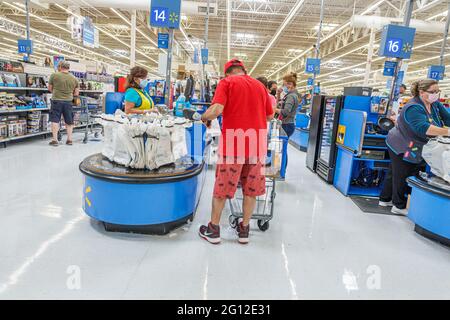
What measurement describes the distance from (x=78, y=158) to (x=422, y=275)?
17.4 ft

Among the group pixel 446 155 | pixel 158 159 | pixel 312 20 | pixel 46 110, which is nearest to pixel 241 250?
pixel 158 159

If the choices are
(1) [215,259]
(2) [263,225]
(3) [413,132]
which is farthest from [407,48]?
(1) [215,259]

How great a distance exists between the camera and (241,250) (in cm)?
266

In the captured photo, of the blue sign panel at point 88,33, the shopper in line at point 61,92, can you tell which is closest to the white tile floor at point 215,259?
the shopper in line at point 61,92

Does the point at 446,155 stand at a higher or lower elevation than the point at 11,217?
higher

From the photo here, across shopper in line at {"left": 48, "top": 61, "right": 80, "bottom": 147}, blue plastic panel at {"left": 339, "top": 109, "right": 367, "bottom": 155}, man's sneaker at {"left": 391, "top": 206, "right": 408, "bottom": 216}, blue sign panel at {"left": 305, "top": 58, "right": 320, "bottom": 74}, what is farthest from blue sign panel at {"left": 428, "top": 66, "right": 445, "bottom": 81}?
shopper in line at {"left": 48, "top": 61, "right": 80, "bottom": 147}

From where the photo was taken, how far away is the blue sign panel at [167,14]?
12.8 ft

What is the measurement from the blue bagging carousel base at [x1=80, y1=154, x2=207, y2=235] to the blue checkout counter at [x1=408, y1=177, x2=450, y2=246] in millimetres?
2181

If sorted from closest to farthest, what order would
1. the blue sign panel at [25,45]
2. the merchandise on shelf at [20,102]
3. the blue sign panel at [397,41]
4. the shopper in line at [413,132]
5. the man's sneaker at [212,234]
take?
1. the man's sneaker at [212,234]
2. the shopper in line at [413,132]
3. the blue sign panel at [397,41]
4. the merchandise on shelf at [20,102]
5. the blue sign panel at [25,45]

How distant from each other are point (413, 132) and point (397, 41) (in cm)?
185

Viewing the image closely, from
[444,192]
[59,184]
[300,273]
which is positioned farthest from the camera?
[59,184]

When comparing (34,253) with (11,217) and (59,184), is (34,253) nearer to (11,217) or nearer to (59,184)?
(11,217)

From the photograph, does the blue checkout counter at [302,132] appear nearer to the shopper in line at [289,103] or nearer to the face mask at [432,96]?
the shopper in line at [289,103]

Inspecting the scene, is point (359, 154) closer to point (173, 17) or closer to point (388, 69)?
point (173, 17)
